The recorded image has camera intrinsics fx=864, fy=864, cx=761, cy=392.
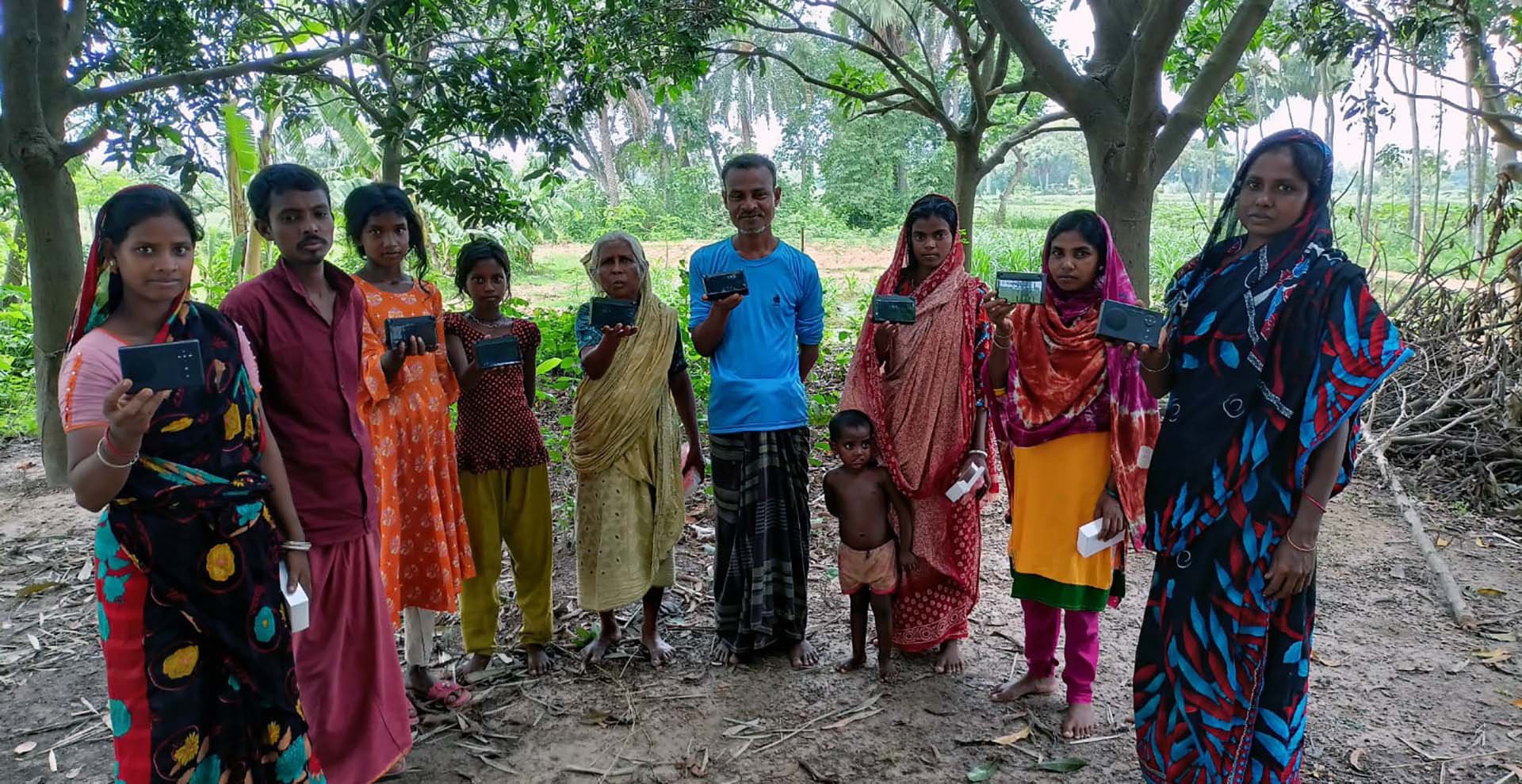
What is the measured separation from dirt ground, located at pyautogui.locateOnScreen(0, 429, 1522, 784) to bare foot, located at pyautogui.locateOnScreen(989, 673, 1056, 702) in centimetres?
4

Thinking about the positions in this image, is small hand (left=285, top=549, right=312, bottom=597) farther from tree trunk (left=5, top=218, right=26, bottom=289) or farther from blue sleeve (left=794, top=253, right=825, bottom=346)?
tree trunk (left=5, top=218, right=26, bottom=289)

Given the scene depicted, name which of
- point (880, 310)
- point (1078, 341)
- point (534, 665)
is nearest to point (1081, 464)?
point (1078, 341)

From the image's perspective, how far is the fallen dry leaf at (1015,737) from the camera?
2967mm

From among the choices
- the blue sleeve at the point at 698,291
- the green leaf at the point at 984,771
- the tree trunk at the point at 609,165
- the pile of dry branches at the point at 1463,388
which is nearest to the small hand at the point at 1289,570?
the green leaf at the point at 984,771

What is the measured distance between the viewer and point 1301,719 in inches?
88.7

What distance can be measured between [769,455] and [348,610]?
155 cm

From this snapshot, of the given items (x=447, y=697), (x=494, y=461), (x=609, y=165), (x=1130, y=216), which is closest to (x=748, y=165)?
(x=494, y=461)

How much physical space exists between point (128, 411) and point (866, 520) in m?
2.31

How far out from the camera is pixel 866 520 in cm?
327

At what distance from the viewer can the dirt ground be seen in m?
2.86

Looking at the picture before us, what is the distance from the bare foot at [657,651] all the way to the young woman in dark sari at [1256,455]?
192 cm

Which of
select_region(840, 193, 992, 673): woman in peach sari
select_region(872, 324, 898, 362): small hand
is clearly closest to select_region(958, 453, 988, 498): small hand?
select_region(840, 193, 992, 673): woman in peach sari

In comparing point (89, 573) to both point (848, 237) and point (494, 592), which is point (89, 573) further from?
point (848, 237)

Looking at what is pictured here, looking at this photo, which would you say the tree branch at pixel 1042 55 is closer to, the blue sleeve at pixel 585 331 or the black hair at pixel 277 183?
the blue sleeve at pixel 585 331
